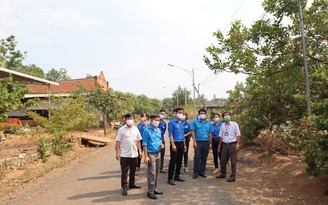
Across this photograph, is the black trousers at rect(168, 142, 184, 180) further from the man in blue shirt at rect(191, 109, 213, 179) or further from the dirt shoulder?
the man in blue shirt at rect(191, 109, 213, 179)

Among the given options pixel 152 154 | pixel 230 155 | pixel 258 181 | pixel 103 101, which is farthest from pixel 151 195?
pixel 103 101

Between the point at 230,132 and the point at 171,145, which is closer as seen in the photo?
the point at 171,145

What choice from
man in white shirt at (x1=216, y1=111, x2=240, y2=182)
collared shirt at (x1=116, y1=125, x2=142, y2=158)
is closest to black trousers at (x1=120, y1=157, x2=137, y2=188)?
collared shirt at (x1=116, y1=125, x2=142, y2=158)

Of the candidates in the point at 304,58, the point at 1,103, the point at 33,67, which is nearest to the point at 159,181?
the point at 304,58

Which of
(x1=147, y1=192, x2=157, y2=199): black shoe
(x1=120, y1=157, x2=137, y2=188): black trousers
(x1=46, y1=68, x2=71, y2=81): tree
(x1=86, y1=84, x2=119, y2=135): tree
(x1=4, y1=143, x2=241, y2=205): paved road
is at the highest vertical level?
(x1=46, y1=68, x2=71, y2=81): tree

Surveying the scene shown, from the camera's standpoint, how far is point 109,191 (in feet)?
20.1

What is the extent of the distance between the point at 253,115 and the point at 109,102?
12.4 m

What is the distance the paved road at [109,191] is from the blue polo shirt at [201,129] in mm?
1086

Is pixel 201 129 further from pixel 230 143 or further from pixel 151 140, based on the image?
pixel 151 140

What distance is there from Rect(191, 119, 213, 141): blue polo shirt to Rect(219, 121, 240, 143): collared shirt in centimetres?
41

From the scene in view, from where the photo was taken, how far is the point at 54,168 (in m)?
9.30

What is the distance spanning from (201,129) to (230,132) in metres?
0.76

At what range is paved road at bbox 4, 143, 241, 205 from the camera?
17.8ft

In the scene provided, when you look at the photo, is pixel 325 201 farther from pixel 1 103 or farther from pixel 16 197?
pixel 1 103
